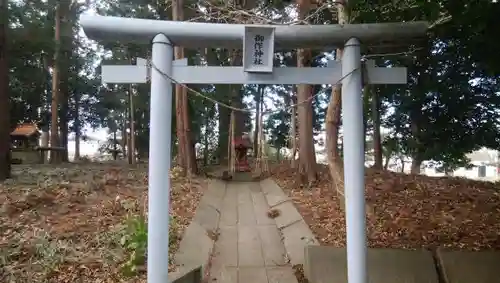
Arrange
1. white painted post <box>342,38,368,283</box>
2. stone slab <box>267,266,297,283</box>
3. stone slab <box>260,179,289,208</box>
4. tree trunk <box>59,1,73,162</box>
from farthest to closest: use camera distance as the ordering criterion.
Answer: tree trunk <box>59,1,73,162</box>
stone slab <box>260,179,289,208</box>
stone slab <box>267,266,297,283</box>
white painted post <box>342,38,368,283</box>

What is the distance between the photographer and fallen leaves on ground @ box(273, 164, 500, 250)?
16.0 feet

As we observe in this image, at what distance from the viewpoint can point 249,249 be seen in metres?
5.18

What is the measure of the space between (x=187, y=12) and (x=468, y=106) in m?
8.07

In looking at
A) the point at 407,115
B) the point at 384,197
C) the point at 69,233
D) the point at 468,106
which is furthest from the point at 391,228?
the point at 407,115

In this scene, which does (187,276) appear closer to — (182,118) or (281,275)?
(281,275)

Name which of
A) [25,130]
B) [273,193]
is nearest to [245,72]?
[273,193]

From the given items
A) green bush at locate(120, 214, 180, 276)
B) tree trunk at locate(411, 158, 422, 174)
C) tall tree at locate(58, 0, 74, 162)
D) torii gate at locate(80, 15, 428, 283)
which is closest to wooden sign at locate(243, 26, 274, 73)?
torii gate at locate(80, 15, 428, 283)

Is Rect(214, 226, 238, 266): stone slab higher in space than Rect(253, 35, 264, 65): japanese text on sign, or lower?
lower

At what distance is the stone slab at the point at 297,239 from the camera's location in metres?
4.84

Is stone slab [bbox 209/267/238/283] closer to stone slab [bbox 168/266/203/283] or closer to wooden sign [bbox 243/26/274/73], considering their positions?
stone slab [bbox 168/266/203/283]

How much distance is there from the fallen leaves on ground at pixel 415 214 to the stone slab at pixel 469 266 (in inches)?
10.6

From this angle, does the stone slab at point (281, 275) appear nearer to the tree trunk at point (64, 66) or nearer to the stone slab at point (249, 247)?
the stone slab at point (249, 247)

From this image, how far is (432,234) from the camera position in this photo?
498cm

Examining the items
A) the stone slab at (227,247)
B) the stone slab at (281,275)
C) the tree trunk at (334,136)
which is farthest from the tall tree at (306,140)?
the stone slab at (281,275)
